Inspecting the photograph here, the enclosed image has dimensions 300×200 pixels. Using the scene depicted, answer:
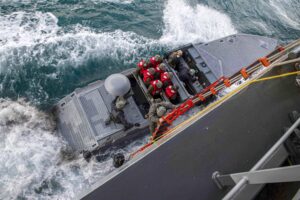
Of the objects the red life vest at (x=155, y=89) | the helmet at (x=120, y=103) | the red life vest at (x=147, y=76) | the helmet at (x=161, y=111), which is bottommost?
the helmet at (x=161, y=111)

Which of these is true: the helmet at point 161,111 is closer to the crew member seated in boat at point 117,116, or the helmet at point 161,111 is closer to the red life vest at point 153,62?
the crew member seated in boat at point 117,116

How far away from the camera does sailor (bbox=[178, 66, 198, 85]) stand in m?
10.1

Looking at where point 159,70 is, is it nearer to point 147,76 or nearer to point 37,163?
point 147,76

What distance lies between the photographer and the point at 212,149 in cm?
415

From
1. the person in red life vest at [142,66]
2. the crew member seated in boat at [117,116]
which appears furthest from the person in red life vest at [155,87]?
the crew member seated in boat at [117,116]

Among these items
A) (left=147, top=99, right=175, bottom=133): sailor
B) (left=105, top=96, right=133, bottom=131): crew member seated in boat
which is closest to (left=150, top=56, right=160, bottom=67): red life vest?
(left=147, top=99, right=175, bottom=133): sailor

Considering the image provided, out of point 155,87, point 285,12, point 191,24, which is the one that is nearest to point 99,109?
point 155,87

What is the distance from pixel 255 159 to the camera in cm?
428

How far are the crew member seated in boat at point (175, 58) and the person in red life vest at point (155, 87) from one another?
137cm

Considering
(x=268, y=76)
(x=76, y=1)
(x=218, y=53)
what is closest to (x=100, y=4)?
(x=76, y=1)

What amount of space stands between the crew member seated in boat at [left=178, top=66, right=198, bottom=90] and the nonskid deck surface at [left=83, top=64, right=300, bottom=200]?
18.0 ft

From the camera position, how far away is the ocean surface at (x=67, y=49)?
28.9 feet

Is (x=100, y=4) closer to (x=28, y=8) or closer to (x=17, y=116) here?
(x=28, y=8)

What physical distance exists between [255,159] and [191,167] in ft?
3.24
